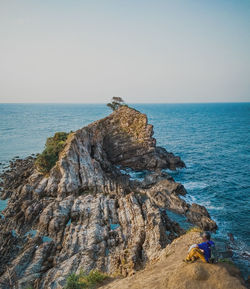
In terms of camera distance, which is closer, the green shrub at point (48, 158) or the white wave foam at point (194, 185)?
the green shrub at point (48, 158)

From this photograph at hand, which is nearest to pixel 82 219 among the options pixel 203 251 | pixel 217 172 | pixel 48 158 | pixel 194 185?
pixel 48 158

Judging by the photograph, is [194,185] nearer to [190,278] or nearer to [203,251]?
[203,251]

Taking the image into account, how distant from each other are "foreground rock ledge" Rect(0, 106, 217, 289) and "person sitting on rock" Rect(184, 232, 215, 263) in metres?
9.14

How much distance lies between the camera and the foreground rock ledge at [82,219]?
2222cm

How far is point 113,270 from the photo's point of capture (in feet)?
69.8

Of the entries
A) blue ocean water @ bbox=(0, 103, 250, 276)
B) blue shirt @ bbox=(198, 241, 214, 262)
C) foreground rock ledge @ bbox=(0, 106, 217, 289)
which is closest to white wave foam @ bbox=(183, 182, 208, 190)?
blue ocean water @ bbox=(0, 103, 250, 276)

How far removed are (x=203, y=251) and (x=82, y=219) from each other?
21464 millimetres

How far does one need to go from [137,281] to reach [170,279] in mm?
3331

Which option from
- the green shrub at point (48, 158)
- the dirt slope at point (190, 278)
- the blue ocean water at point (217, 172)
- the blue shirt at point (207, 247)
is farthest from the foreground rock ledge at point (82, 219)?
the blue shirt at point (207, 247)

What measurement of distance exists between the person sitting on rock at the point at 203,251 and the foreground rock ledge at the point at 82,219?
9145mm

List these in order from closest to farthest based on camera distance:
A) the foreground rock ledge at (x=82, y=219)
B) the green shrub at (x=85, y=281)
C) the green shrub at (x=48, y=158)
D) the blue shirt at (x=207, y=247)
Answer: the blue shirt at (x=207, y=247) → the green shrub at (x=85, y=281) → the foreground rock ledge at (x=82, y=219) → the green shrub at (x=48, y=158)

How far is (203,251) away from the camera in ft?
41.4

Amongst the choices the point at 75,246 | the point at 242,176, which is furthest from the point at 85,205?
the point at 242,176

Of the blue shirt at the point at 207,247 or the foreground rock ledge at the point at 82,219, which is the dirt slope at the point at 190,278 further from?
the foreground rock ledge at the point at 82,219
